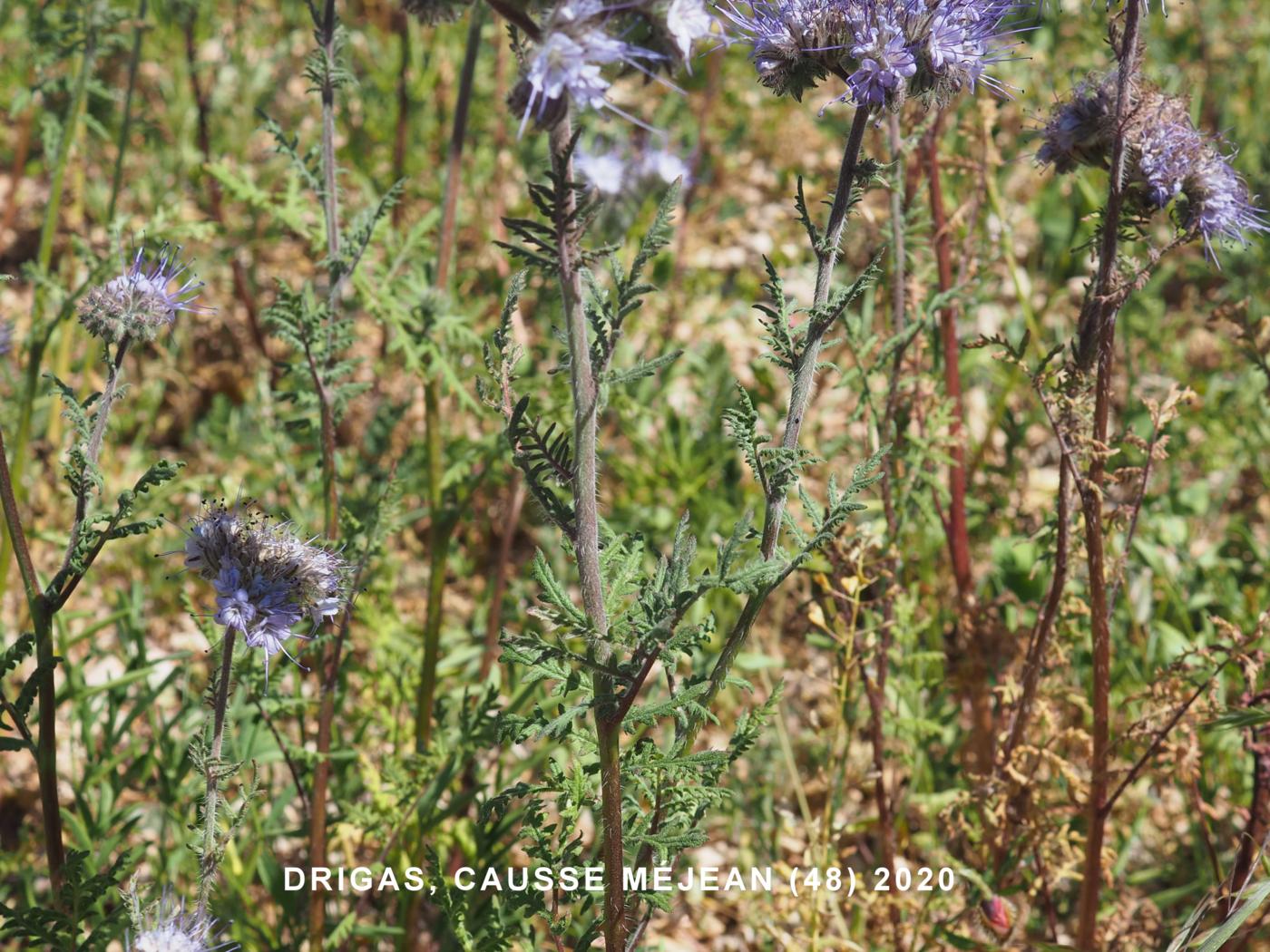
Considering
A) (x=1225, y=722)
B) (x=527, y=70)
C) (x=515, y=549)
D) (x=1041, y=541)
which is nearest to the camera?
(x=527, y=70)

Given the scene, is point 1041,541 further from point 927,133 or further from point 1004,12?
point 1004,12

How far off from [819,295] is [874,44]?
41cm

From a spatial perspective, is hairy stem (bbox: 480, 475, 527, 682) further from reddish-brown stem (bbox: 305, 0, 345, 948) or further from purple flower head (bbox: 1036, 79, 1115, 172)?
purple flower head (bbox: 1036, 79, 1115, 172)

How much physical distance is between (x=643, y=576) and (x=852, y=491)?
43 cm

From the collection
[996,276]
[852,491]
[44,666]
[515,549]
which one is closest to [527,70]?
[852,491]

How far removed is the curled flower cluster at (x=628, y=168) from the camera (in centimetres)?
434

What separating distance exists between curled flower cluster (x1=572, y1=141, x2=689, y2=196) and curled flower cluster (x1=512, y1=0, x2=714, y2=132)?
2.48m

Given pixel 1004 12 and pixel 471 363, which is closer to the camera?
Answer: pixel 1004 12

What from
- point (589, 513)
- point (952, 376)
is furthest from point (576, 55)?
point (952, 376)

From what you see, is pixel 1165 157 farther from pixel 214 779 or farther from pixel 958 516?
pixel 214 779

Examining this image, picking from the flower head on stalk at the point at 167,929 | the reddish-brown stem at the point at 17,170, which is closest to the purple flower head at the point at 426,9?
the flower head on stalk at the point at 167,929

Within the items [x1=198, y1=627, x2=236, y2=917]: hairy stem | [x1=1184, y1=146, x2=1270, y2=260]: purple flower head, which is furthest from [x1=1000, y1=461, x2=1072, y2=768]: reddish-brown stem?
[x1=198, y1=627, x2=236, y2=917]: hairy stem

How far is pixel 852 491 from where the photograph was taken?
207 cm

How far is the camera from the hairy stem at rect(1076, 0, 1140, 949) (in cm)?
229
